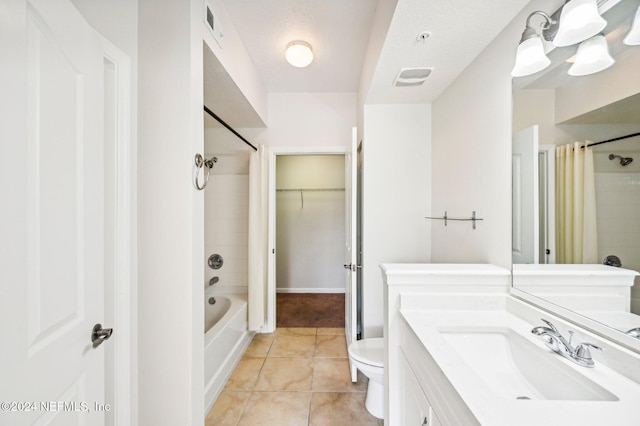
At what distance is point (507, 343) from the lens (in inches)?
41.4

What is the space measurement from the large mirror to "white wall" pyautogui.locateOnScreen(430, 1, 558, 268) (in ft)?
0.37

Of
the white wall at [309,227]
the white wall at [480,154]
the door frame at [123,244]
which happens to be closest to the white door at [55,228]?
the door frame at [123,244]

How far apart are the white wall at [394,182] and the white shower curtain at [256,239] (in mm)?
1064

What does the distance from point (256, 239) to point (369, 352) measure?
4.79ft

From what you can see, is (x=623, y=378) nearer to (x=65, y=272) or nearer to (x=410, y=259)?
(x=410, y=259)

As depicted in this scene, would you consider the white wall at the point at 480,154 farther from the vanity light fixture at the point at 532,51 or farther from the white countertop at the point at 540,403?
the white countertop at the point at 540,403

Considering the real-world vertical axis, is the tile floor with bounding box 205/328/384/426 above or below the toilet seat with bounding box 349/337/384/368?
below

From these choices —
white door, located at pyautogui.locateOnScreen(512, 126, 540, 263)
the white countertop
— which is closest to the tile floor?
the white countertop

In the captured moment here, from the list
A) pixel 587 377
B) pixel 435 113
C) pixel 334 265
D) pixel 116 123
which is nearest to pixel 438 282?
pixel 587 377

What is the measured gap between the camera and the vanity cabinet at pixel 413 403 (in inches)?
35.1

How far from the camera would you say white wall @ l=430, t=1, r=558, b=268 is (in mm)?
1287

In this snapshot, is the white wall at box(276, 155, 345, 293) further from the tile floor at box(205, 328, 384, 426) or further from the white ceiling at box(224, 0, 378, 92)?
the white ceiling at box(224, 0, 378, 92)

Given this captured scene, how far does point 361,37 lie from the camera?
195cm

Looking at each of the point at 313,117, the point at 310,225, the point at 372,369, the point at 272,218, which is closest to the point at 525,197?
the point at 372,369
